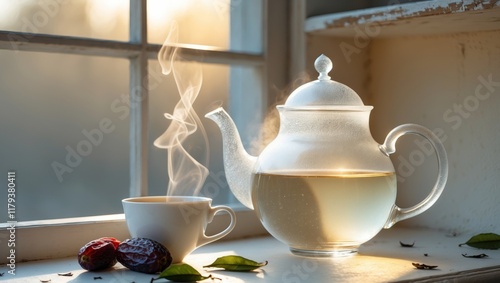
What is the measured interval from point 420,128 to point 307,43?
344 mm

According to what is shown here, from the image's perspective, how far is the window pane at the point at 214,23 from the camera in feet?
4.01

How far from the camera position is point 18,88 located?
1091 millimetres

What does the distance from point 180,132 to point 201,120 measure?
140mm

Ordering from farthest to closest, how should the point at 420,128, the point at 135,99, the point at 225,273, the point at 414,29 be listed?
1. the point at 414,29
2. the point at 135,99
3. the point at 420,128
4. the point at 225,273

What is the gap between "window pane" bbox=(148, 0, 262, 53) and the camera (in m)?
1.22

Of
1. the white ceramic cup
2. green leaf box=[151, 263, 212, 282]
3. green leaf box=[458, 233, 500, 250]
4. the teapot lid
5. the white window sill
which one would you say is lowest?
the white window sill

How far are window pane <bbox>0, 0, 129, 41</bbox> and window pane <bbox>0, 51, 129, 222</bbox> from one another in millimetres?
41

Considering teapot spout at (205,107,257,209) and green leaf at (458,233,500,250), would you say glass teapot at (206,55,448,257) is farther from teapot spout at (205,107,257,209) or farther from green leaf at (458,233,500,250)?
green leaf at (458,233,500,250)

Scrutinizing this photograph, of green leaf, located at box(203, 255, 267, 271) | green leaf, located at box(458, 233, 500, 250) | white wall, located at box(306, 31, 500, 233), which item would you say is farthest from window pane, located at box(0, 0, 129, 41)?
green leaf, located at box(458, 233, 500, 250)

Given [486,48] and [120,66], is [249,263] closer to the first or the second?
[120,66]

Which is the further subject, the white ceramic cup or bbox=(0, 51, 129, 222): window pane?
bbox=(0, 51, 129, 222): window pane

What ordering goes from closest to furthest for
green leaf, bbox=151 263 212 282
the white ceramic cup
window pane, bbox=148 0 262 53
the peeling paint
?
Result: green leaf, bbox=151 263 212 282
the white ceramic cup
the peeling paint
window pane, bbox=148 0 262 53

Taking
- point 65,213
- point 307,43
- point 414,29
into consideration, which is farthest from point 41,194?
point 414,29

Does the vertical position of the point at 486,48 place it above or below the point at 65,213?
above
